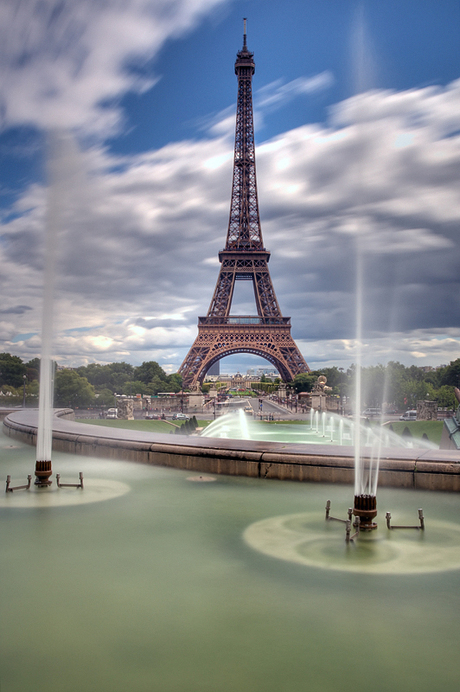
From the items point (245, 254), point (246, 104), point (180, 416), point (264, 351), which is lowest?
point (180, 416)

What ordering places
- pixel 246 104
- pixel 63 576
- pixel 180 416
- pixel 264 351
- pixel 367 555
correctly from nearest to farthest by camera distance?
1. pixel 63 576
2. pixel 367 555
3. pixel 180 416
4. pixel 264 351
5. pixel 246 104

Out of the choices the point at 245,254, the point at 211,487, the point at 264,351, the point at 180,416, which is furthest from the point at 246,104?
the point at 211,487

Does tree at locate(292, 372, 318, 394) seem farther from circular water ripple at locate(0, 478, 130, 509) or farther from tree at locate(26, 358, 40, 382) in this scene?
circular water ripple at locate(0, 478, 130, 509)

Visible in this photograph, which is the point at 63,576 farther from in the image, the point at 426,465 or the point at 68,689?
the point at 426,465

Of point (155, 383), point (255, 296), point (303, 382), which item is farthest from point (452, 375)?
point (155, 383)

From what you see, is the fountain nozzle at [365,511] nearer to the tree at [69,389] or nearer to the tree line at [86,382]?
the tree line at [86,382]

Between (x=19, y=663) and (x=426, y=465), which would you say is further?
(x=426, y=465)

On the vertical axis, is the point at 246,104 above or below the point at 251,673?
above
